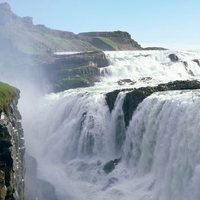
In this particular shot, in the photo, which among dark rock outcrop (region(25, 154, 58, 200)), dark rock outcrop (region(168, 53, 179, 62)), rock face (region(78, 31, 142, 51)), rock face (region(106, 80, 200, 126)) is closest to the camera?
dark rock outcrop (region(25, 154, 58, 200))

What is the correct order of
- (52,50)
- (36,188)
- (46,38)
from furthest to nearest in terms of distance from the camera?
(46,38) → (52,50) → (36,188)

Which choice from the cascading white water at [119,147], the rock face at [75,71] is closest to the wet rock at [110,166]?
the cascading white water at [119,147]

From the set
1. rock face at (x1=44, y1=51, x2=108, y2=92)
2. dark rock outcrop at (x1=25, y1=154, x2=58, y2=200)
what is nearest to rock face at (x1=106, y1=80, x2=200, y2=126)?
dark rock outcrop at (x1=25, y1=154, x2=58, y2=200)

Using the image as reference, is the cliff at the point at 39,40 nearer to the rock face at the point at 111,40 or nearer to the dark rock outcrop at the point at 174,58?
the rock face at the point at 111,40

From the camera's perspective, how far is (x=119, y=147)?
28.9 m

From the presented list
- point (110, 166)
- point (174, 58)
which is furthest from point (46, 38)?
point (110, 166)

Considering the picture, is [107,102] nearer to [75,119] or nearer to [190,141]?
[75,119]

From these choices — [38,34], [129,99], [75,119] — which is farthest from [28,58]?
[129,99]

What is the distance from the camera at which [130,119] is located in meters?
27.8

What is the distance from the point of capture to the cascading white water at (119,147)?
62.2 feet

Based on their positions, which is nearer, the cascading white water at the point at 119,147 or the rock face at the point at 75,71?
the cascading white water at the point at 119,147

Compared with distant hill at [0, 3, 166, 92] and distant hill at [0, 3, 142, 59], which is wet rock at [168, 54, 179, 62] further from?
distant hill at [0, 3, 142, 59]

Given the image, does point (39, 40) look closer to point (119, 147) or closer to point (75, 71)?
point (75, 71)

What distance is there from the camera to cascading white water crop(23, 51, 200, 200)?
62.2 ft
